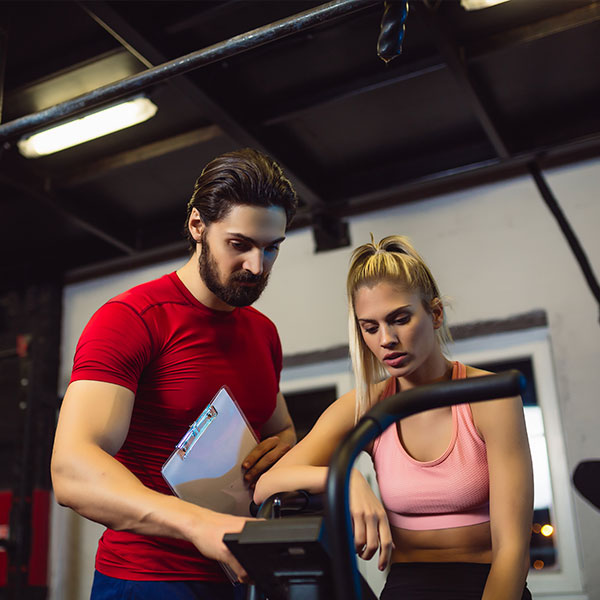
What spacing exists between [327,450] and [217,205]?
64cm

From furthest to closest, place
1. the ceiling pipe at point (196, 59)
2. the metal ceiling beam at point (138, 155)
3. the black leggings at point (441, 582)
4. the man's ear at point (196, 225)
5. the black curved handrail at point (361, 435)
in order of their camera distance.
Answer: the metal ceiling beam at point (138, 155) → the man's ear at point (196, 225) → the ceiling pipe at point (196, 59) → the black leggings at point (441, 582) → the black curved handrail at point (361, 435)

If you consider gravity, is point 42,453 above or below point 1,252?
below

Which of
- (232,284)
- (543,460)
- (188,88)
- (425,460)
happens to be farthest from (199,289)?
(543,460)

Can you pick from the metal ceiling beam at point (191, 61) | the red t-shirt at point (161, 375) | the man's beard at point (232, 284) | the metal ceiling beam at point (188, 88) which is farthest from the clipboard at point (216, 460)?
the metal ceiling beam at point (188, 88)

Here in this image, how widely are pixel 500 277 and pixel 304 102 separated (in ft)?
4.50

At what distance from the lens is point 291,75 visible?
328cm

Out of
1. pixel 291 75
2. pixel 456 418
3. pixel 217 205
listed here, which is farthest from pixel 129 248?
pixel 456 418

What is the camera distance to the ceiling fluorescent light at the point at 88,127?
132 inches

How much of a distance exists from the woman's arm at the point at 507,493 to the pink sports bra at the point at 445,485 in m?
0.04

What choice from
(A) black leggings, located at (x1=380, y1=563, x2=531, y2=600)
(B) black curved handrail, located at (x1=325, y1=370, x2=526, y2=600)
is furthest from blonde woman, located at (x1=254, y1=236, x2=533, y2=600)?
(B) black curved handrail, located at (x1=325, y1=370, x2=526, y2=600)

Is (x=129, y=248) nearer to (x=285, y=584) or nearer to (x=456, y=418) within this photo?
(x=456, y=418)

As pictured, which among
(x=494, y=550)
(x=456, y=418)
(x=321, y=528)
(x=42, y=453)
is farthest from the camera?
(x=42, y=453)

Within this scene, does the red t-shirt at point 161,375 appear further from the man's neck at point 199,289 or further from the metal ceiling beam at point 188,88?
the metal ceiling beam at point 188,88

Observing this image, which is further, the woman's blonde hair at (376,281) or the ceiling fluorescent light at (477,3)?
the ceiling fluorescent light at (477,3)
